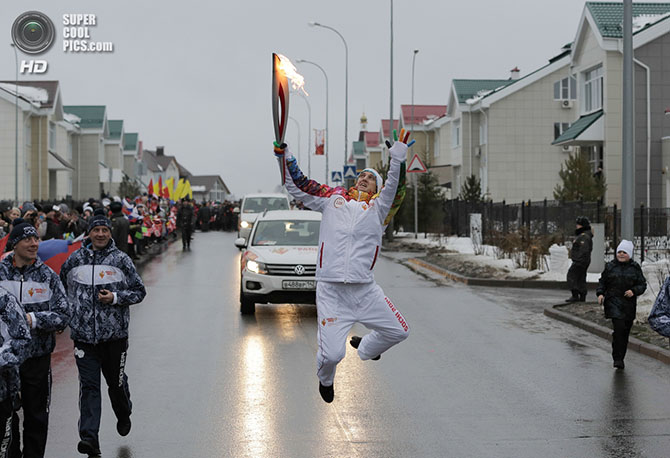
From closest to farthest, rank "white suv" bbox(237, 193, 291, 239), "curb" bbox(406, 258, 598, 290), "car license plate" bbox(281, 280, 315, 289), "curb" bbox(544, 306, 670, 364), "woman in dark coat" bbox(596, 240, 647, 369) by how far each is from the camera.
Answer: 1. "woman in dark coat" bbox(596, 240, 647, 369)
2. "curb" bbox(544, 306, 670, 364)
3. "car license plate" bbox(281, 280, 315, 289)
4. "curb" bbox(406, 258, 598, 290)
5. "white suv" bbox(237, 193, 291, 239)

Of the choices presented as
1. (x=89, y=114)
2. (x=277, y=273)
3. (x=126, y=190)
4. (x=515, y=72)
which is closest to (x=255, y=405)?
(x=277, y=273)

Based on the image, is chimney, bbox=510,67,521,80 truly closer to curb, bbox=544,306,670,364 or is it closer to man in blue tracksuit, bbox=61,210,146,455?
curb, bbox=544,306,670,364

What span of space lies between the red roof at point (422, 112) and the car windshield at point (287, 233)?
5934 cm

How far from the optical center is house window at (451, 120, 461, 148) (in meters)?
58.3

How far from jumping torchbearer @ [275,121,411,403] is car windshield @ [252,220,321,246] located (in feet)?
27.9

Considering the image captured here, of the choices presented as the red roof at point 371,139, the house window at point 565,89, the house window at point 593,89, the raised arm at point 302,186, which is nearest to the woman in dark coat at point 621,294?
the raised arm at point 302,186

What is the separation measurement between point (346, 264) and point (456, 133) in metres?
53.2

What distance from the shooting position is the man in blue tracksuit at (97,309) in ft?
22.0

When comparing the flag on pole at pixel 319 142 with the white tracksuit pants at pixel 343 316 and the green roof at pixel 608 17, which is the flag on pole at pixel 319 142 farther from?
the white tracksuit pants at pixel 343 316

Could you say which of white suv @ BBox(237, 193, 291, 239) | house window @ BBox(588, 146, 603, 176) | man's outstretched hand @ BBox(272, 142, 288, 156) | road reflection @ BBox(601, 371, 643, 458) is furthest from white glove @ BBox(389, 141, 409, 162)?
house window @ BBox(588, 146, 603, 176)

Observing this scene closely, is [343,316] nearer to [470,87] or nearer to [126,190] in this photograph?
[470,87]

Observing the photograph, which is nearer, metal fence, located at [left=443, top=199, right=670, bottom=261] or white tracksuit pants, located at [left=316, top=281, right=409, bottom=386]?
white tracksuit pants, located at [left=316, top=281, right=409, bottom=386]

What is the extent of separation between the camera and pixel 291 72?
23.2 feet

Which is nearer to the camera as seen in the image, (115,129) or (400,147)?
(400,147)
